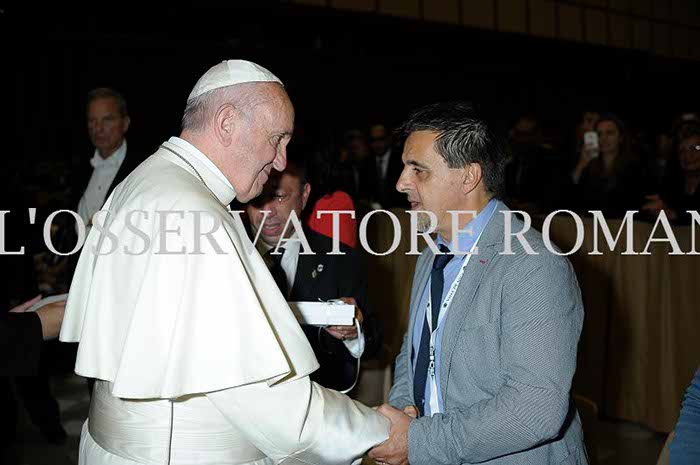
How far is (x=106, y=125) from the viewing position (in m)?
4.41

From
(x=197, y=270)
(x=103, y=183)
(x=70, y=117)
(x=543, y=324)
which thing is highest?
(x=70, y=117)

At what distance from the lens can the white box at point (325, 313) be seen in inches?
99.2

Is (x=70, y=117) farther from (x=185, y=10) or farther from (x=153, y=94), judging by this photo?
(x=185, y=10)

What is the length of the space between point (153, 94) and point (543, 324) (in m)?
6.75

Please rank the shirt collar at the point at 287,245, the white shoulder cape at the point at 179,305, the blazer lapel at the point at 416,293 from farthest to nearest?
1. the shirt collar at the point at 287,245
2. the blazer lapel at the point at 416,293
3. the white shoulder cape at the point at 179,305

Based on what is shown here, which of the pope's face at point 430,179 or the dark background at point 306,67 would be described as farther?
the dark background at point 306,67

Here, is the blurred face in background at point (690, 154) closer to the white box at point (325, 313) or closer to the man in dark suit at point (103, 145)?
the white box at point (325, 313)

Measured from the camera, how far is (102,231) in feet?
6.41

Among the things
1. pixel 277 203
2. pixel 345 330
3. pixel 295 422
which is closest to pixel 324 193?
pixel 277 203

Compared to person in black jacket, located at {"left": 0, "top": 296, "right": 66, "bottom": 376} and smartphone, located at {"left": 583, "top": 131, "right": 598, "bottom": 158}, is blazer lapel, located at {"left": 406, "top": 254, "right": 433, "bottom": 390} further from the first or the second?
smartphone, located at {"left": 583, "top": 131, "right": 598, "bottom": 158}

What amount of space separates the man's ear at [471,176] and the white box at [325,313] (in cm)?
63

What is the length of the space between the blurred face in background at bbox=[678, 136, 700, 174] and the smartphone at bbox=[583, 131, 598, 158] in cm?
120

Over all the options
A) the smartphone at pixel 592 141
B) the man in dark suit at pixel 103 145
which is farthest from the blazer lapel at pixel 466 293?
the smartphone at pixel 592 141

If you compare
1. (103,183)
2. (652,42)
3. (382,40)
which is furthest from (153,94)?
(652,42)
